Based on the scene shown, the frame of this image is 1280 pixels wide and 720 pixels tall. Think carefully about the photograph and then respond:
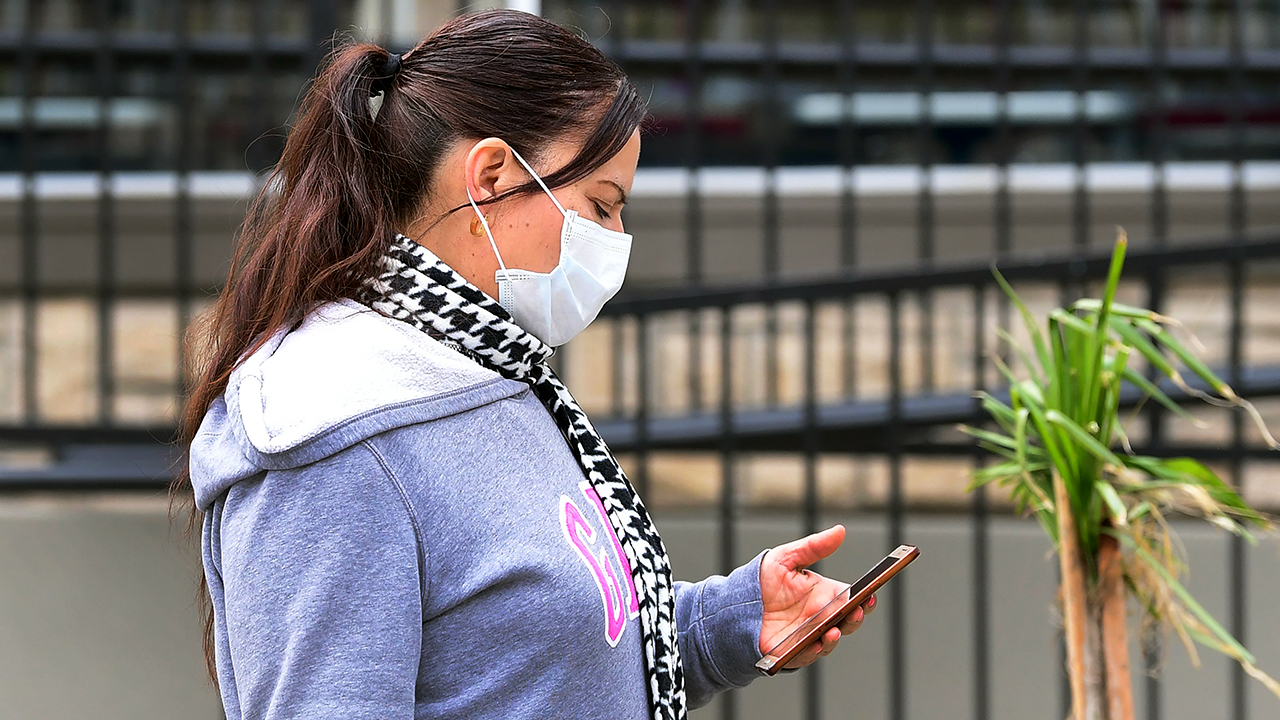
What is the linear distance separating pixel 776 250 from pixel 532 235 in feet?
5.39

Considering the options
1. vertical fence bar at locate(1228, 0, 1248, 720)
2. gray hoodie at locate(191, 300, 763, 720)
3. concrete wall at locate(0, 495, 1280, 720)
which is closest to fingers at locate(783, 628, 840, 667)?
gray hoodie at locate(191, 300, 763, 720)

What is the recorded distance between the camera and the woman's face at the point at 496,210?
109 centimetres

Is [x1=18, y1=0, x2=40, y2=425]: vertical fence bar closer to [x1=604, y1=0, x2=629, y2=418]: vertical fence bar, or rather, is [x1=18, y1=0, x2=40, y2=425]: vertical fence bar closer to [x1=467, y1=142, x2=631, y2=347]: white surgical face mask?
[x1=604, y1=0, x2=629, y2=418]: vertical fence bar

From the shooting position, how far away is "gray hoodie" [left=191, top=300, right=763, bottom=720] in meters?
0.90

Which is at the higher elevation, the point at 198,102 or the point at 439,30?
the point at 198,102

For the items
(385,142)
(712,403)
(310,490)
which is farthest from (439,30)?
(712,403)

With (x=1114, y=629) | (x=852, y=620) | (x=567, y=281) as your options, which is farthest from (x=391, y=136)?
(x=1114, y=629)

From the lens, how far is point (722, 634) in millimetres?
1341

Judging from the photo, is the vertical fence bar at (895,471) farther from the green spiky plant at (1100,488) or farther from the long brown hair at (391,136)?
the long brown hair at (391,136)

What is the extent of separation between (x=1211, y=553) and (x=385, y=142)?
274 cm

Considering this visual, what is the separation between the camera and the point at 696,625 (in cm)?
136

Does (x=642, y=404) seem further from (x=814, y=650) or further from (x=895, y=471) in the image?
(x=814, y=650)

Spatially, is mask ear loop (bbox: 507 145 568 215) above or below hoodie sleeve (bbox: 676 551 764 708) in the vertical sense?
above

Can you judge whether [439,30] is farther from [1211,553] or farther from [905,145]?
[905,145]
